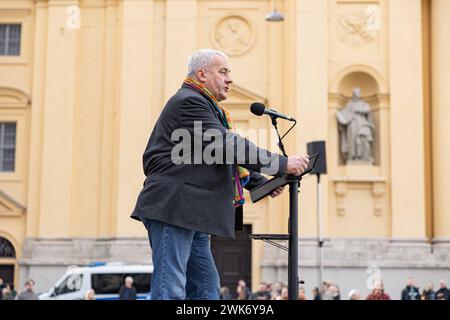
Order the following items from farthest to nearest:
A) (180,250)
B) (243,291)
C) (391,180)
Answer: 1. (391,180)
2. (243,291)
3. (180,250)

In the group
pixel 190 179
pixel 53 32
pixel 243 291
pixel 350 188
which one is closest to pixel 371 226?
pixel 350 188

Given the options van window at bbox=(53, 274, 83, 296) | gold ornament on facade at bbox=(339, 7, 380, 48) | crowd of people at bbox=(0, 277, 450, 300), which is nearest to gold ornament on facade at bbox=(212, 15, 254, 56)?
gold ornament on facade at bbox=(339, 7, 380, 48)

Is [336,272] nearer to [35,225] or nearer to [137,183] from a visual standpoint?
[137,183]

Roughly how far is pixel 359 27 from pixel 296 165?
22148 mm

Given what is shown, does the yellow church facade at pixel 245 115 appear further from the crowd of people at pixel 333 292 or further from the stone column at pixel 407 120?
the crowd of people at pixel 333 292

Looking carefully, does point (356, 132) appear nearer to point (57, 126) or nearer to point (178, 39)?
point (178, 39)

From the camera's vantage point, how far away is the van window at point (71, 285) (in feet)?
75.3

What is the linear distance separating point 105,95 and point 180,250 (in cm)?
2258

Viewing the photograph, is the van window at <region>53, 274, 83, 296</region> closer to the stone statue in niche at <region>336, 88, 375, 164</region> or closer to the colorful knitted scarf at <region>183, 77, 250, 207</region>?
the stone statue in niche at <region>336, 88, 375, 164</region>

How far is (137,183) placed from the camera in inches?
1065

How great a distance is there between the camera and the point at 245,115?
2742 cm

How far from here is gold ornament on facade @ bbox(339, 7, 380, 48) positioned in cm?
2720

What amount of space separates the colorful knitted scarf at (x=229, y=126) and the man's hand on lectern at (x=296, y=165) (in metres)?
0.50

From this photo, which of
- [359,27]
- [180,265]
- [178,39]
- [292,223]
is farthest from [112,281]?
[180,265]
